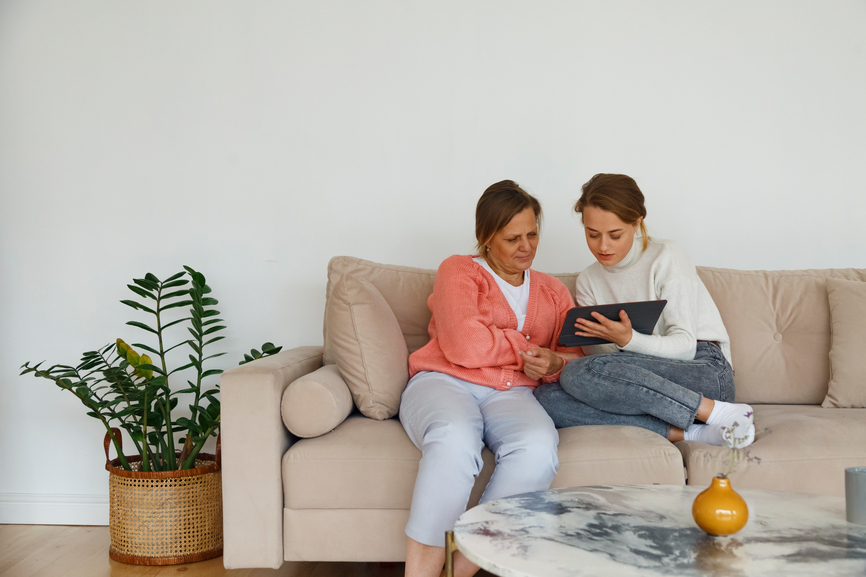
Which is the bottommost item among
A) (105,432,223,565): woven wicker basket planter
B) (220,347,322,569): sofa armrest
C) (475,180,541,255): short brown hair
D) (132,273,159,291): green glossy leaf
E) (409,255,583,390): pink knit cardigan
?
(105,432,223,565): woven wicker basket planter

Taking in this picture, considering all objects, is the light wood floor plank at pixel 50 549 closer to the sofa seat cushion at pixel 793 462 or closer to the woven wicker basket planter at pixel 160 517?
the woven wicker basket planter at pixel 160 517

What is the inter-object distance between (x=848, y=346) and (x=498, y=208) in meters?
1.18

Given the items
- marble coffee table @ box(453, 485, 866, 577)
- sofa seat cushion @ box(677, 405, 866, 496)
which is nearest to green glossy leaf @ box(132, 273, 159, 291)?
marble coffee table @ box(453, 485, 866, 577)

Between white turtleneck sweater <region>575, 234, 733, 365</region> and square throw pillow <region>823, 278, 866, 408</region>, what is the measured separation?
323 millimetres

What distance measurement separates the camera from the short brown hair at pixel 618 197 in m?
1.96

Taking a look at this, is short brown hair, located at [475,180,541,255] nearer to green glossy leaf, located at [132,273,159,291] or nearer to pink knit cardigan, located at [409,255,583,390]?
pink knit cardigan, located at [409,255,583,390]

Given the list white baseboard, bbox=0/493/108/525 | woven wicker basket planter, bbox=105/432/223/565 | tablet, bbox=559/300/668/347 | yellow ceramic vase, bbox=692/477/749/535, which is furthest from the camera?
white baseboard, bbox=0/493/108/525

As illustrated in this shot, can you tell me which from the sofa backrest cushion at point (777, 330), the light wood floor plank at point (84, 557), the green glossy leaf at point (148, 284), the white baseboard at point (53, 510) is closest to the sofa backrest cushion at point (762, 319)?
the sofa backrest cushion at point (777, 330)

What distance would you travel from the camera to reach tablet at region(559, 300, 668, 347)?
1853 millimetres

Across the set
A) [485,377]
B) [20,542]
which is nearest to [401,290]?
[485,377]

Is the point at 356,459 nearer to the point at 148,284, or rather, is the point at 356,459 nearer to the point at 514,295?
the point at 514,295

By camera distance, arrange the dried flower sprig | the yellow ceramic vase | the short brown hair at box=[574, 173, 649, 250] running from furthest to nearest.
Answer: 1. the short brown hair at box=[574, 173, 649, 250]
2. the dried flower sprig
3. the yellow ceramic vase

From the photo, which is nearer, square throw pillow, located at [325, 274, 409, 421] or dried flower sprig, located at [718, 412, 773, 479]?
dried flower sprig, located at [718, 412, 773, 479]

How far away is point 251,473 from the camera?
1675 millimetres
